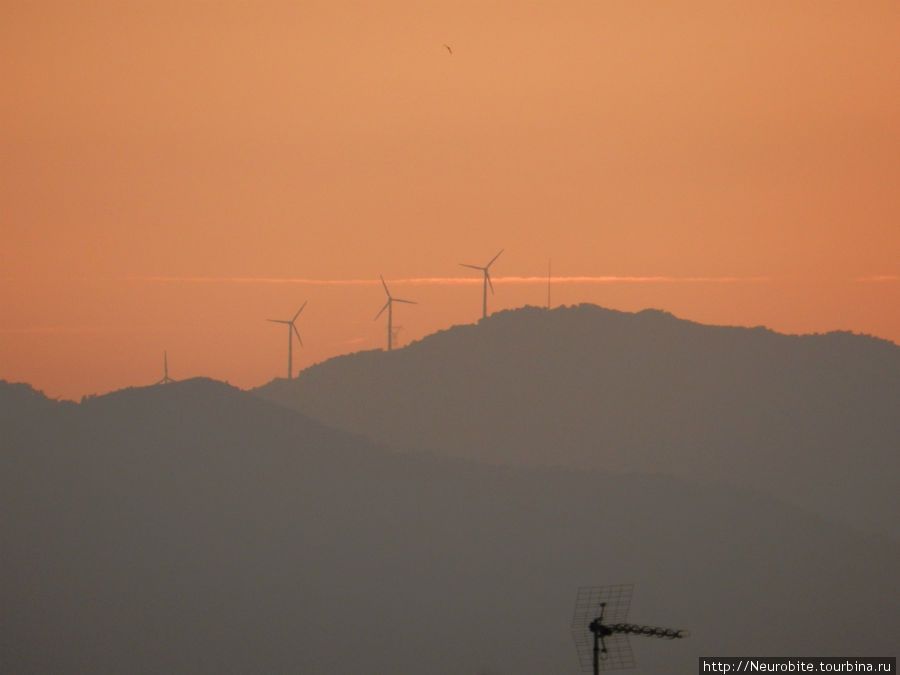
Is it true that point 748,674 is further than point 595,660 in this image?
Yes

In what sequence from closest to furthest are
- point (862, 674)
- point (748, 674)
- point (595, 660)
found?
point (595, 660), point (748, 674), point (862, 674)

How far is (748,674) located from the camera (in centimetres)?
14000

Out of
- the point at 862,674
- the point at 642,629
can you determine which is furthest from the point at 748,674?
the point at 642,629

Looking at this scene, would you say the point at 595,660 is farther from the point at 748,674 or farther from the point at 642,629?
the point at 748,674

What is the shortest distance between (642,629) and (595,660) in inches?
131

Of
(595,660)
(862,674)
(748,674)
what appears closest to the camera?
(595,660)

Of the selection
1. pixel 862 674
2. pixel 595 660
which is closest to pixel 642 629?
pixel 595 660

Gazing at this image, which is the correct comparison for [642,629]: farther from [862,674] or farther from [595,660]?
[862,674]

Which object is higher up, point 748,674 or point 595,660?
point 595,660

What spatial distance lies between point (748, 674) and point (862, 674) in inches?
1184

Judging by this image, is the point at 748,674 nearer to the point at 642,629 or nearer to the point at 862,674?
the point at 862,674

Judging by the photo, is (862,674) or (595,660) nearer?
(595,660)

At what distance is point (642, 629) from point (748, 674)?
92.0 meters

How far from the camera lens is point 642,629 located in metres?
52.5
